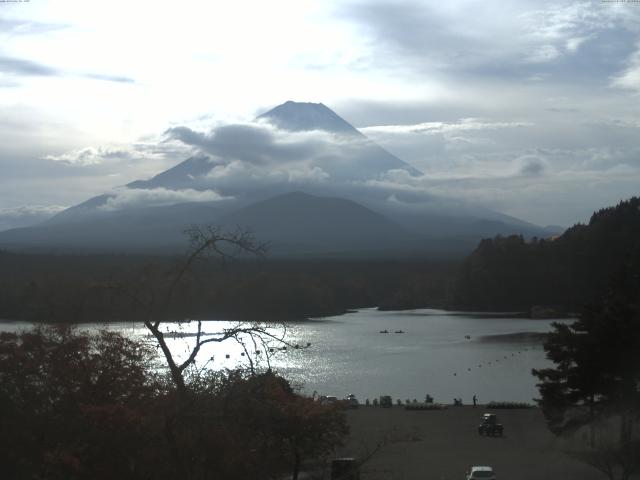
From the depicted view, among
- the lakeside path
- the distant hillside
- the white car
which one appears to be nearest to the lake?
the lakeside path

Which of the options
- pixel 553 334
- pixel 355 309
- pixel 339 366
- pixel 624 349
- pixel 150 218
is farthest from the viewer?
pixel 150 218

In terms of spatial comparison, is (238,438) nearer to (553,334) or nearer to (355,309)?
(553,334)

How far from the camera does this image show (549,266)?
66438 millimetres

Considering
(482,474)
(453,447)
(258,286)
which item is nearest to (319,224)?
(258,286)

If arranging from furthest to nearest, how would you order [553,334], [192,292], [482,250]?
[482,250], [553,334], [192,292]

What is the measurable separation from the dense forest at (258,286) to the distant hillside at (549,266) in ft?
18.3

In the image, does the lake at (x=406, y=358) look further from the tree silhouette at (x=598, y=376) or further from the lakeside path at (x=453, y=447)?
the tree silhouette at (x=598, y=376)

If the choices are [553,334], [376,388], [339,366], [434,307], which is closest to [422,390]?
[376,388]

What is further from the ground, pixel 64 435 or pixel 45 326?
pixel 45 326

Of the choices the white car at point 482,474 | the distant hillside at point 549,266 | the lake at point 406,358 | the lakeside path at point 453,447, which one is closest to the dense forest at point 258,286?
the lake at point 406,358

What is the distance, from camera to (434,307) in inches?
2992

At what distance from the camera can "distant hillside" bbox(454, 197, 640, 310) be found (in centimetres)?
6238

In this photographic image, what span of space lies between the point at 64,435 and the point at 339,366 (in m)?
28.1

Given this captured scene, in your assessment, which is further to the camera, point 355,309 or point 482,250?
point 355,309
